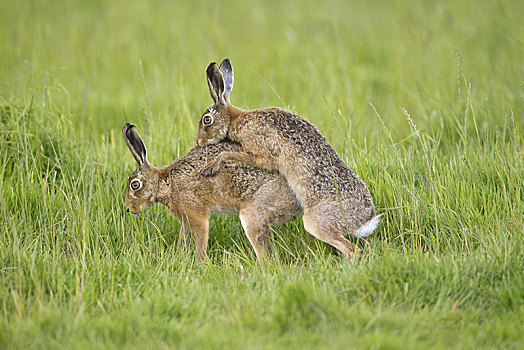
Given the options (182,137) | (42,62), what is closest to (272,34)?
(42,62)

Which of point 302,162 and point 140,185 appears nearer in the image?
point 302,162

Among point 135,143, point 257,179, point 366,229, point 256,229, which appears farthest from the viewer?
point 135,143

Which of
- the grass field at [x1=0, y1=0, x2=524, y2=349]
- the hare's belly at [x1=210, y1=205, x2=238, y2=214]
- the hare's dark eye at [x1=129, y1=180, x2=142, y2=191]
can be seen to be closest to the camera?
the grass field at [x1=0, y1=0, x2=524, y2=349]

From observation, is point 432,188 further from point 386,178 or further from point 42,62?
point 42,62

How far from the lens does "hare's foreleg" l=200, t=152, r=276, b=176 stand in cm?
598

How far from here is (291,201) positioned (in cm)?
587

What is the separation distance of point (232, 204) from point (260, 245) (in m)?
0.60

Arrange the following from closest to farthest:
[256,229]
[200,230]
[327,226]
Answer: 1. [327,226]
2. [256,229]
3. [200,230]

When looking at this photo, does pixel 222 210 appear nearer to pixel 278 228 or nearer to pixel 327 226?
pixel 278 228

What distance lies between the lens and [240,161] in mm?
6004

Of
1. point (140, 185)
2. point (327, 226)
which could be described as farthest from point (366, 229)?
point (140, 185)

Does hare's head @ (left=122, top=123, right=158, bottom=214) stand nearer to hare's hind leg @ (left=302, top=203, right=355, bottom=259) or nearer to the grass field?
the grass field

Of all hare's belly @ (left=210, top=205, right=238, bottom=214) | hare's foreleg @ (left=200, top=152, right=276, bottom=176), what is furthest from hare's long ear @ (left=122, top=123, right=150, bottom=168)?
hare's belly @ (left=210, top=205, right=238, bottom=214)

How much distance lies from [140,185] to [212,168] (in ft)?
2.84
